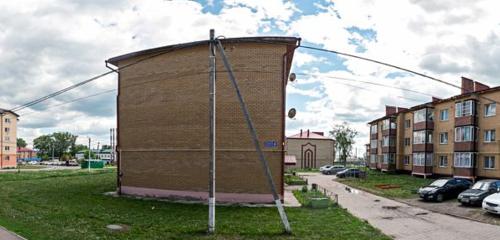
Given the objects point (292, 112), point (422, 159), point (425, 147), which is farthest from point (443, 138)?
point (292, 112)

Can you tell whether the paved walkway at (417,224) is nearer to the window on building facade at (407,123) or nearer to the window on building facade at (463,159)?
the window on building facade at (463,159)

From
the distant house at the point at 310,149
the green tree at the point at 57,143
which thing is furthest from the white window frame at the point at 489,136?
the green tree at the point at 57,143

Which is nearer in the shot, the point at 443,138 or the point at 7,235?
the point at 7,235

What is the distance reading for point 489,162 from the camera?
1419 inches

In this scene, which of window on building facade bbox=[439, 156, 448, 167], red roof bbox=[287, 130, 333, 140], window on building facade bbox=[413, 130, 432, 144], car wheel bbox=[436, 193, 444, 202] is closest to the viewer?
car wheel bbox=[436, 193, 444, 202]

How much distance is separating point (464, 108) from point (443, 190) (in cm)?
1525

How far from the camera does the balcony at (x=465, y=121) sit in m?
37.4

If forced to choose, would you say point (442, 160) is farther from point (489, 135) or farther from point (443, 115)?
point (489, 135)

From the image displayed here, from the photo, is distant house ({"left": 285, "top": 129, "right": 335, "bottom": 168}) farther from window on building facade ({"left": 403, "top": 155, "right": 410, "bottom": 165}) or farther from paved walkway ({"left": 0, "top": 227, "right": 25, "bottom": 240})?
paved walkway ({"left": 0, "top": 227, "right": 25, "bottom": 240})

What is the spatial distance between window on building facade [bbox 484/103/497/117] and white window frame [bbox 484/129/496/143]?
137 cm

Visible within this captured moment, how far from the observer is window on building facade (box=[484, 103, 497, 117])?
3577 cm

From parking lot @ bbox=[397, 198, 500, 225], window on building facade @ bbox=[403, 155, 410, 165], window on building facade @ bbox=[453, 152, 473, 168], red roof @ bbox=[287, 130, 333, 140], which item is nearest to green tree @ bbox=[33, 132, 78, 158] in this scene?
red roof @ bbox=[287, 130, 333, 140]

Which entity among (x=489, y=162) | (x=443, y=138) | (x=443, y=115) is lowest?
(x=489, y=162)

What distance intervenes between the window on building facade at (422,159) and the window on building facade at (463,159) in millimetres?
5877
